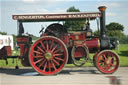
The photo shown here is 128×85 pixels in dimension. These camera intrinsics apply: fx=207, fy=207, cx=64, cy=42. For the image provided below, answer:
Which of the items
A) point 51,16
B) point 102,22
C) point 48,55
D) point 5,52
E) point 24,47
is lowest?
point 48,55

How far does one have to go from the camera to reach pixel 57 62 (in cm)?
841

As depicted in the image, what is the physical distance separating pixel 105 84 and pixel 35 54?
3453 millimetres

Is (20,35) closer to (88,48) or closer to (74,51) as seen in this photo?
(74,51)

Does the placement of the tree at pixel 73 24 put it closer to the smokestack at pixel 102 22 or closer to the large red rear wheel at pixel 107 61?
the smokestack at pixel 102 22

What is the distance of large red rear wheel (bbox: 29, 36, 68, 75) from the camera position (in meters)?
8.30

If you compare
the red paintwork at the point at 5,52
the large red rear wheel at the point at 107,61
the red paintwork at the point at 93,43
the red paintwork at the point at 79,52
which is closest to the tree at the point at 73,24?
the red paintwork at the point at 93,43

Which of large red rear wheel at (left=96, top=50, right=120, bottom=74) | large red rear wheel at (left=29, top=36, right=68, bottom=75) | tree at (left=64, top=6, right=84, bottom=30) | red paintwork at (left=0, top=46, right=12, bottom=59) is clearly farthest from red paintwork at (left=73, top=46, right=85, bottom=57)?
red paintwork at (left=0, top=46, right=12, bottom=59)

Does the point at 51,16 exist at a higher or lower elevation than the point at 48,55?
higher

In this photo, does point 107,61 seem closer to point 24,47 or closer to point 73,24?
point 73,24

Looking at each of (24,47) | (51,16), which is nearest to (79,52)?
(51,16)

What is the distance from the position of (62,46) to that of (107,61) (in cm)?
200

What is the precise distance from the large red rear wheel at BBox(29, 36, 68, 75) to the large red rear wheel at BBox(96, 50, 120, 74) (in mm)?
1435

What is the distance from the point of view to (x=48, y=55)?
8352 mm

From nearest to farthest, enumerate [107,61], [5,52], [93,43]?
1. [107,61]
2. [93,43]
3. [5,52]
